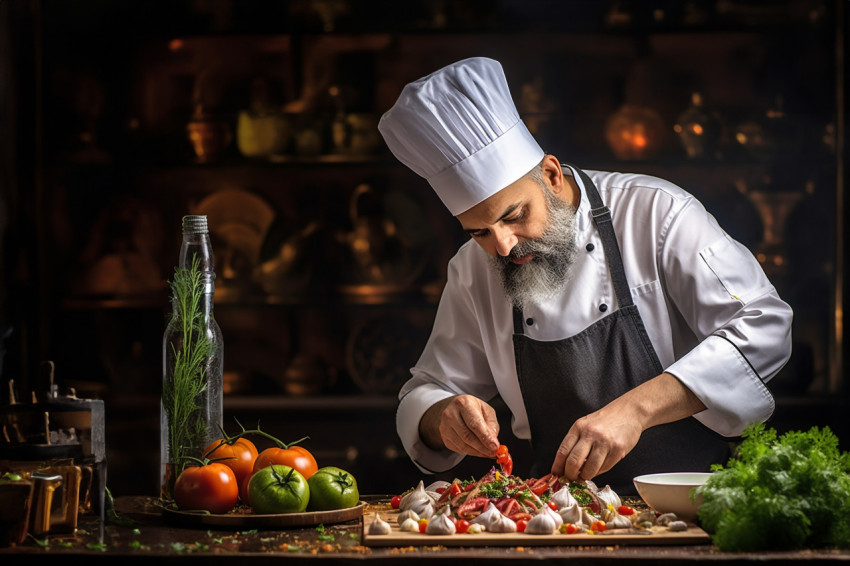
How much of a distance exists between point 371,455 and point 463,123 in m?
1.80

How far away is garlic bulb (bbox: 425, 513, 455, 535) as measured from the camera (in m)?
1.62

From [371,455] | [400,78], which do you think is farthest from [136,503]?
[400,78]

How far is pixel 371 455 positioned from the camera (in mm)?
3777

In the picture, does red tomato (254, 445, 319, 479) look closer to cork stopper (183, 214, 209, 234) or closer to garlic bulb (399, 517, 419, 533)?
garlic bulb (399, 517, 419, 533)

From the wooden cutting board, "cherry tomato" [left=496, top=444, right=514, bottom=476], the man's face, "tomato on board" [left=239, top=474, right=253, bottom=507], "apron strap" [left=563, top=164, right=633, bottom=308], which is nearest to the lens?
the wooden cutting board

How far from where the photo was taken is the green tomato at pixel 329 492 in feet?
6.03

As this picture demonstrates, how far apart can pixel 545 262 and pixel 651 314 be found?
305 mm

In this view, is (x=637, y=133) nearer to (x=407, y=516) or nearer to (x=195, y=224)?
(x=195, y=224)

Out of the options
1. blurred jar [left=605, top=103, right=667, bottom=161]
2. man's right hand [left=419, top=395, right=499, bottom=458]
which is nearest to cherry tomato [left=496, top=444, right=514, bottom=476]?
man's right hand [left=419, top=395, right=499, bottom=458]

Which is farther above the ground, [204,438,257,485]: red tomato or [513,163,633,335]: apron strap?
[513,163,633,335]: apron strap

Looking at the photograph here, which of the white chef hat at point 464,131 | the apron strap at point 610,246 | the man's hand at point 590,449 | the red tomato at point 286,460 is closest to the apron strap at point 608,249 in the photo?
the apron strap at point 610,246

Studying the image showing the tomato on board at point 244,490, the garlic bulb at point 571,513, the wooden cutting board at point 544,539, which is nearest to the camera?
the wooden cutting board at point 544,539

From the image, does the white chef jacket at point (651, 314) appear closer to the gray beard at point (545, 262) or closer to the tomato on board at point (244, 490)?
the gray beard at point (545, 262)

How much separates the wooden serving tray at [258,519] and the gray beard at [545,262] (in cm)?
86
